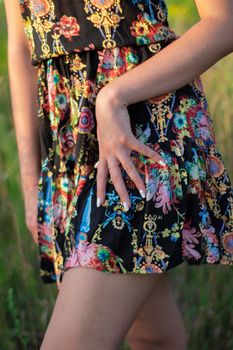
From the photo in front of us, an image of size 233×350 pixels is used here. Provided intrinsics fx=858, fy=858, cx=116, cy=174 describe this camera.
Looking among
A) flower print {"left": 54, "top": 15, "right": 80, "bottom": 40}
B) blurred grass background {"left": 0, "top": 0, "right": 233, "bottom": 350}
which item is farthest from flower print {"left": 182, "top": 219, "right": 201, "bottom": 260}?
blurred grass background {"left": 0, "top": 0, "right": 233, "bottom": 350}

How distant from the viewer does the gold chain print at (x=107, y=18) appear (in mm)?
1994

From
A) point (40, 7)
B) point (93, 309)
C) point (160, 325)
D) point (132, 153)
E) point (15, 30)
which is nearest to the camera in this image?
point (93, 309)

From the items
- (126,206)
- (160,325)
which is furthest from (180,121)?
(160,325)

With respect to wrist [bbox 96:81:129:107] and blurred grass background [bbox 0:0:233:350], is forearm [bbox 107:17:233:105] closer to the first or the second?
wrist [bbox 96:81:129:107]

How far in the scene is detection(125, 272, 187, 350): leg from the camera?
7.95ft

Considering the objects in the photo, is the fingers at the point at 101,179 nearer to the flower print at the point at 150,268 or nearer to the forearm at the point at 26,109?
the flower print at the point at 150,268

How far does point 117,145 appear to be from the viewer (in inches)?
74.9

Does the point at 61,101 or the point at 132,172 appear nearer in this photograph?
the point at 132,172

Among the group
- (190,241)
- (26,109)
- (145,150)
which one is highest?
(26,109)

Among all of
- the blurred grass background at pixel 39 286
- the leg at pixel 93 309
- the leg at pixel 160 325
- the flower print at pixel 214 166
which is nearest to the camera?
the leg at pixel 93 309

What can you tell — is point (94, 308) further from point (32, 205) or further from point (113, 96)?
point (32, 205)

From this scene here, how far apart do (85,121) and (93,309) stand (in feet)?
1.47

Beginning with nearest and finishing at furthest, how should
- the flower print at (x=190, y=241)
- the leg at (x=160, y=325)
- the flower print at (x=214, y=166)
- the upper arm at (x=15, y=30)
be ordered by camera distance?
the flower print at (x=190, y=241), the flower print at (x=214, y=166), the upper arm at (x=15, y=30), the leg at (x=160, y=325)

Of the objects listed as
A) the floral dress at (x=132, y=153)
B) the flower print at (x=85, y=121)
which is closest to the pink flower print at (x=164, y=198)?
the floral dress at (x=132, y=153)
